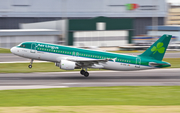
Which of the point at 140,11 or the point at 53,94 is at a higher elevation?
the point at 140,11

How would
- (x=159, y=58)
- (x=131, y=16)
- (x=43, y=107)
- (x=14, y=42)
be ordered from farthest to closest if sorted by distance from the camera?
(x=131, y=16)
(x=14, y=42)
(x=159, y=58)
(x=43, y=107)

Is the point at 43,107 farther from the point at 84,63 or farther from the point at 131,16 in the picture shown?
the point at 131,16

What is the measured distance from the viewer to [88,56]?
110 feet

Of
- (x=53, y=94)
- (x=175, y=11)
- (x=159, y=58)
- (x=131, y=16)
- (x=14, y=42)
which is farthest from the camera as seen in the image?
(x=175, y=11)

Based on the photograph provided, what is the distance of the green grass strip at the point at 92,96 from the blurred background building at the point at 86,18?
204ft

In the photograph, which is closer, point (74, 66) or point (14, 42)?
point (74, 66)

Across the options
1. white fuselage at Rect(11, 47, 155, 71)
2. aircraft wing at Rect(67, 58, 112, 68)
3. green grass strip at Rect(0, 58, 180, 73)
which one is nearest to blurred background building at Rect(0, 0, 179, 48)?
green grass strip at Rect(0, 58, 180, 73)

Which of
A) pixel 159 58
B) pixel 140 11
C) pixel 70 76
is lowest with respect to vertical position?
pixel 70 76

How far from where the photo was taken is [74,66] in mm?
31375

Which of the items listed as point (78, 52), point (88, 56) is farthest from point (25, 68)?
point (88, 56)

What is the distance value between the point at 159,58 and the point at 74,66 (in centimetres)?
1073

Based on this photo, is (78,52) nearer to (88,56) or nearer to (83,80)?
(88,56)

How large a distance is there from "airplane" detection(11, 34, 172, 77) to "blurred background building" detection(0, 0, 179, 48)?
2066 inches

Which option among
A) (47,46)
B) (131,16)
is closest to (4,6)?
(131,16)
